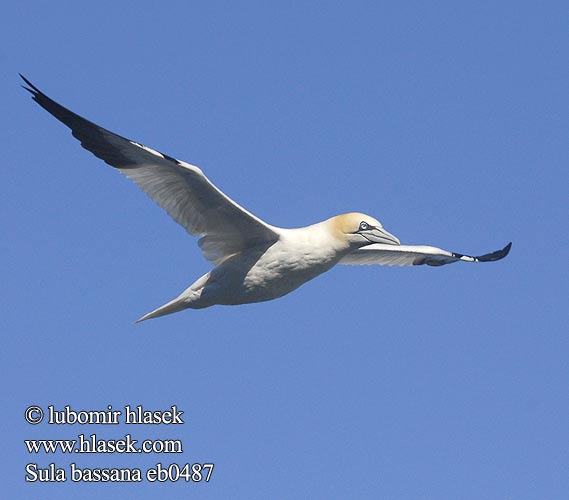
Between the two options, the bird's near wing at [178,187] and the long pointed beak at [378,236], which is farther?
the long pointed beak at [378,236]

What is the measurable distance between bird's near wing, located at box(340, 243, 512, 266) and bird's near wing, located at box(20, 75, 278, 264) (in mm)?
3447

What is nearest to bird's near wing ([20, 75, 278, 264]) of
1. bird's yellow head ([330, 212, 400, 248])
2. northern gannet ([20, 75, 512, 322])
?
northern gannet ([20, 75, 512, 322])

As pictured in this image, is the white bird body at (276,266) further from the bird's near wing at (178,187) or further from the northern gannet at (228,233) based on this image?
the bird's near wing at (178,187)

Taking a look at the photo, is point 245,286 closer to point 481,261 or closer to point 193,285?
point 193,285

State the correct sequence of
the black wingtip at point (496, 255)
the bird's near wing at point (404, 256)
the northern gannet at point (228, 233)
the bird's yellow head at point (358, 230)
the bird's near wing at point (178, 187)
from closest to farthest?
the bird's near wing at point (178, 187) < the northern gannet at point (228, 233) < the bird's yellow head at point (358, 230) < the bird's near wing at point (404, 256) < the black wingtip at point (496, 255)

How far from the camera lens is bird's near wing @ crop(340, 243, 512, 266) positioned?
59.5ft

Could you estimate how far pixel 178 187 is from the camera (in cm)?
1476

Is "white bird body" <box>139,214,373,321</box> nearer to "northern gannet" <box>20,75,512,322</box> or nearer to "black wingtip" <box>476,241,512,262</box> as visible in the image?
"northern gannet" <box>20,75,512,322</box>

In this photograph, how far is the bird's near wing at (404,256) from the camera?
18.1m

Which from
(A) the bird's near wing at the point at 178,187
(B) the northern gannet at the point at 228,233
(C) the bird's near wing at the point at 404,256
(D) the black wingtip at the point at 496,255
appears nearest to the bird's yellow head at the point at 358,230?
(B) the northern gannet at the point at 228,233

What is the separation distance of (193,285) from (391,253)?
13.8 feet

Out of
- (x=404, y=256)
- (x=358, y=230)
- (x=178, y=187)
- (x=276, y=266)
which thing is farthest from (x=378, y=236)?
(x=404, y=256)

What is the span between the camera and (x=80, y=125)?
1461 cm

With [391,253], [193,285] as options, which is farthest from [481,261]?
[193,285]
